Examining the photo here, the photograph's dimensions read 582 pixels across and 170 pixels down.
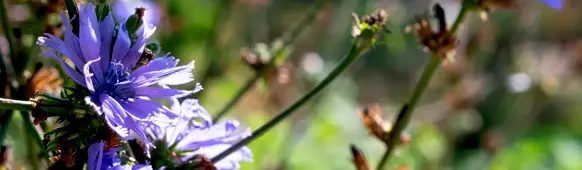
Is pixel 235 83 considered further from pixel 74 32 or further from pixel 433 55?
pixel 74 32

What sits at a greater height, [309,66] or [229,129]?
[309,66]

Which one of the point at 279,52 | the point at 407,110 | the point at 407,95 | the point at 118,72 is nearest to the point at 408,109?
the point at 407,110

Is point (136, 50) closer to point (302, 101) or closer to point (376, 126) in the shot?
point (302, 101)

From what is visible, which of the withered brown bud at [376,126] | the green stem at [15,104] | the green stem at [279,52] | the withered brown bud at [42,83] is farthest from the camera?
the green stem at [279,52]

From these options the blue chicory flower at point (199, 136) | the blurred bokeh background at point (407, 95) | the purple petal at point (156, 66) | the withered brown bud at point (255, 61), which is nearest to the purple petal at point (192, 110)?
the blue chicory flower at point (199, 136)

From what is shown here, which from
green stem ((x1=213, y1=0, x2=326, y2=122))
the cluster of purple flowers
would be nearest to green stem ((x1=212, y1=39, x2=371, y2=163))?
the cluster of purple flowers

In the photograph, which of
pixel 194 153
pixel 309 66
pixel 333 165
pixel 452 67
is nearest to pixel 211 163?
pixel 194 153

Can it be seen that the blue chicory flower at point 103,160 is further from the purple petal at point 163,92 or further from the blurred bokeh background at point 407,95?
the blurred bokeh background at point 407,95
